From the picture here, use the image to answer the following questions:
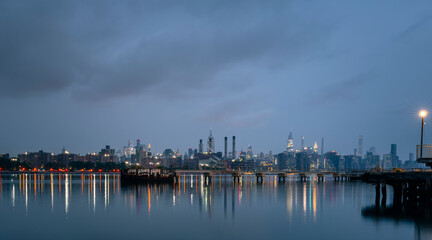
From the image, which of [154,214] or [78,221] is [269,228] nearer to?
[154,214]

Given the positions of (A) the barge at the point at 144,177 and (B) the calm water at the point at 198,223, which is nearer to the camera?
(B) the calm water at the point at 198,223

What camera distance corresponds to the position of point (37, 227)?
42.7 m

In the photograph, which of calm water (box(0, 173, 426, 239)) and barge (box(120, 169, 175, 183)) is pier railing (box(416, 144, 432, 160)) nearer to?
calm water (box(0, 173, 426, 239))

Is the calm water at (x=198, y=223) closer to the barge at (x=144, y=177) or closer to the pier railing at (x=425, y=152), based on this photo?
the pier railing at (x=425, y=152)

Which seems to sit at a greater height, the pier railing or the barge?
the pier railing

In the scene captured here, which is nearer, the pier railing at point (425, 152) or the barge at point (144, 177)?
the pier railing at point (425, 152)

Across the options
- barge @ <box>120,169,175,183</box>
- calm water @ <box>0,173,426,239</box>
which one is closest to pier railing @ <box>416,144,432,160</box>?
calm water @ <box>0,173,426,239</box>

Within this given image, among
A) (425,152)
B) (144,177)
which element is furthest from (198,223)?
(144,177)

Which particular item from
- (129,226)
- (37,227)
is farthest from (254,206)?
(37,227)

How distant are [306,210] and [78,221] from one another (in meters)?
31.8

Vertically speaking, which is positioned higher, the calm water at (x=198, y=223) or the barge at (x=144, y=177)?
the calm water at (x=198, y=223)

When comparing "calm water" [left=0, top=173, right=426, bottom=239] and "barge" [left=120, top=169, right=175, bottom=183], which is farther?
"barge" [left=120, top=169, right=175, bottom=183]

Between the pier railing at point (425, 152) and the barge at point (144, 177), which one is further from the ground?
the pier railing at point (425, 152)

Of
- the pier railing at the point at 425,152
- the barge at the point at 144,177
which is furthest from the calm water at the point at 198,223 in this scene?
the barge at the point at 144,177
